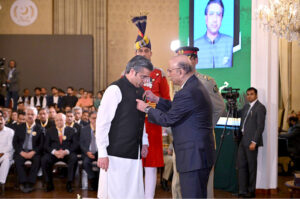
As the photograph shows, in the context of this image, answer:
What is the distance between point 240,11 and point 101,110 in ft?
14.0

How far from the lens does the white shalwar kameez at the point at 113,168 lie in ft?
10.4

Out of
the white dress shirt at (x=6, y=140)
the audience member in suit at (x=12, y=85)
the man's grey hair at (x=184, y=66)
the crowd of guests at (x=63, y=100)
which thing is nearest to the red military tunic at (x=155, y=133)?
the man's grey hair at (x=184, y=66)

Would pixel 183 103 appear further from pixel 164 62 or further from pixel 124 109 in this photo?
pixel 164 62

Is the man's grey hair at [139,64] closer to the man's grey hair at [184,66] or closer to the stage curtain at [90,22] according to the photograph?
the man's grey hair at [184,66]

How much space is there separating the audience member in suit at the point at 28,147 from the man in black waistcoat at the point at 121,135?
12.0ft

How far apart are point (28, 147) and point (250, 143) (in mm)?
3388

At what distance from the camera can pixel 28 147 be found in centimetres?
692

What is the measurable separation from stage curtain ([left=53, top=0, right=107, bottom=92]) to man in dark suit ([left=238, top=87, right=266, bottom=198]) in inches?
358

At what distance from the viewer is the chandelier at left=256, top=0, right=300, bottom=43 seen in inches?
242

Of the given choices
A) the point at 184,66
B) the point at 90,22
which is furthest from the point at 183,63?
the point at 90,22

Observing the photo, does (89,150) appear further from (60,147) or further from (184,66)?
(184,66)

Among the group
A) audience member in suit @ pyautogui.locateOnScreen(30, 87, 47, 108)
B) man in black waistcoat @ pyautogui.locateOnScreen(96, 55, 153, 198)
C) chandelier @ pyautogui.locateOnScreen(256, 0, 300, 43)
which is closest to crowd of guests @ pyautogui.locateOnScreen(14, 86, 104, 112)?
audience member in suit @ pyautogui.locateOnScreen(30, 87, 47, 108)

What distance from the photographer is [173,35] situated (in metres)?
15.1

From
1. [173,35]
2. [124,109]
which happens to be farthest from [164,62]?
[124,109]
